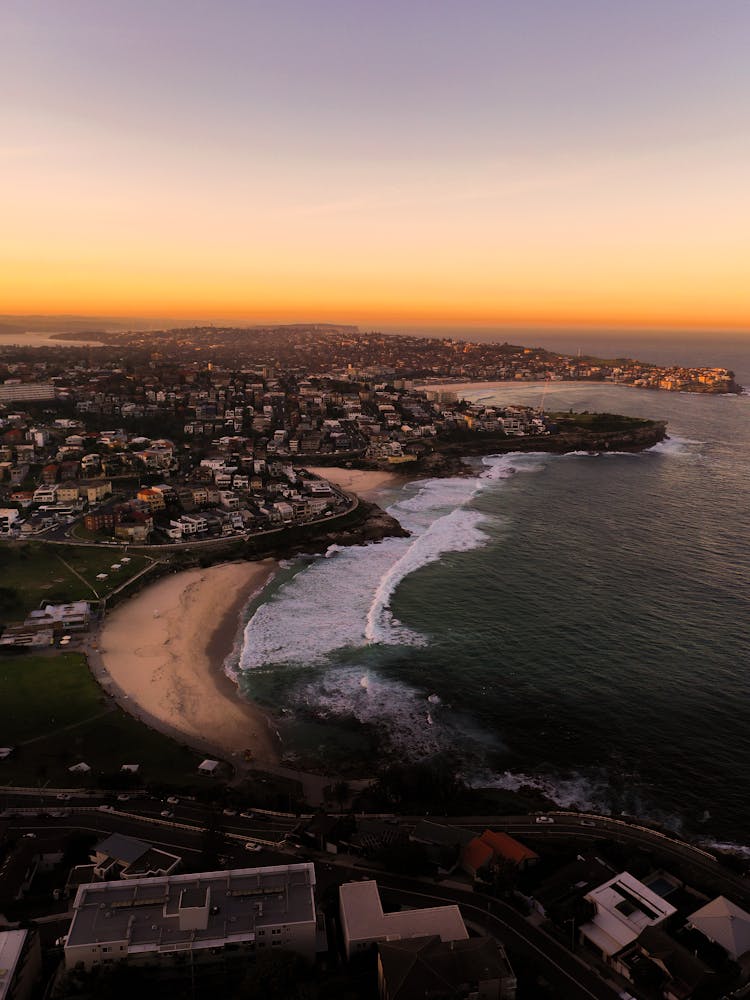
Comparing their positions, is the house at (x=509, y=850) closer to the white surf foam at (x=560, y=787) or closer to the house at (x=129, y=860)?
the white surf foam at (x=560, y=787)

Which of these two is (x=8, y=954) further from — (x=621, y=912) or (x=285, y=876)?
(x=621, y=912)

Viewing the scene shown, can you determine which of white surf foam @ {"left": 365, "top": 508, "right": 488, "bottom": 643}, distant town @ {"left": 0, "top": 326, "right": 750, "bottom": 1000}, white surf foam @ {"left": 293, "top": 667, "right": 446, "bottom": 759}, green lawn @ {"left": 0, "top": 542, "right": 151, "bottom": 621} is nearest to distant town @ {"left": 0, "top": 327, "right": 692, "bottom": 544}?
green lawn @ {"left": 0, "top": 542, "right": 151, "bottom": 621}

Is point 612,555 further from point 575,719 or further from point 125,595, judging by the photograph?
point 125,595

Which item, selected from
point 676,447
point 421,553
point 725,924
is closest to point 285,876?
point 725,924

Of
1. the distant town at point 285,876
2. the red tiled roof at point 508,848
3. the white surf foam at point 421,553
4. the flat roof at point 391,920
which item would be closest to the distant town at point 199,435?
the white surf foam at point 421,553

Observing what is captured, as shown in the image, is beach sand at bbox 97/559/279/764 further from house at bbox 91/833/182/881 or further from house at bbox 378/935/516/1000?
house at bbox 378/935/516/1000

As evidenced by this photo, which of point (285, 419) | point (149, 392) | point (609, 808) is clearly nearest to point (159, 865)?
point (609, 808)

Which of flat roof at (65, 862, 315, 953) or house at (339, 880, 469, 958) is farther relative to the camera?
house at (339, 880, 469, 958)

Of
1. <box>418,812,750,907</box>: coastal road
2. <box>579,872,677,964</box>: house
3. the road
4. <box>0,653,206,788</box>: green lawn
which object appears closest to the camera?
<box>579,872,677,964</box>: house
